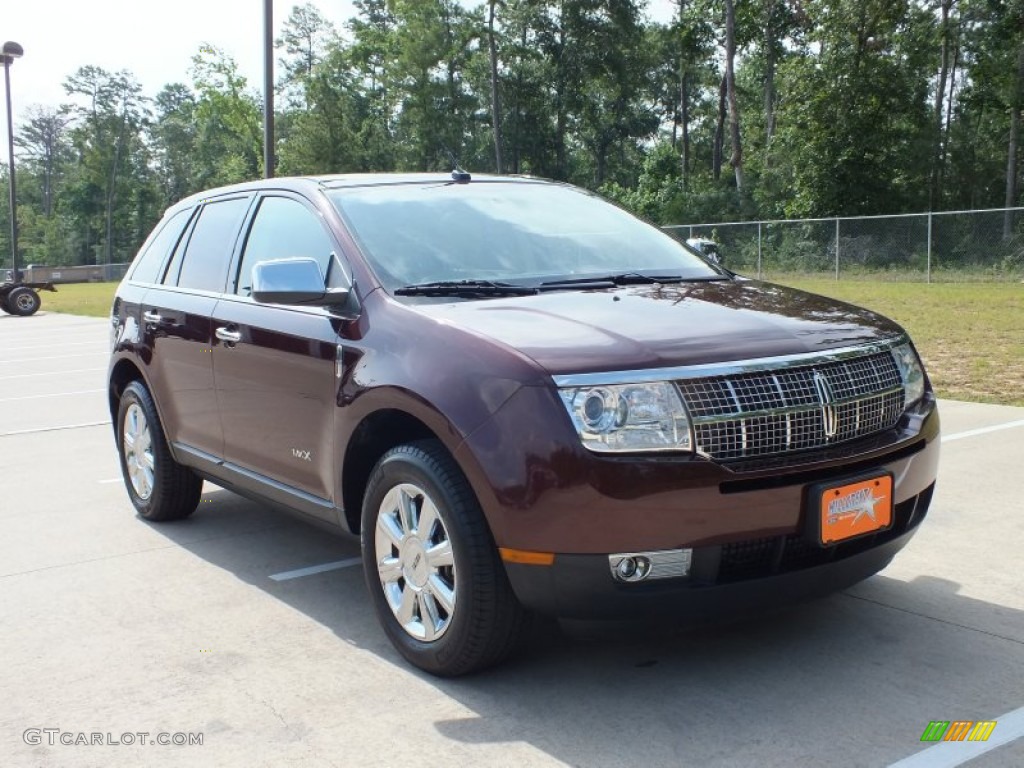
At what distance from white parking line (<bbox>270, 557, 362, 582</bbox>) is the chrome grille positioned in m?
2.44

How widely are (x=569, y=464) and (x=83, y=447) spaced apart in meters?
6.47

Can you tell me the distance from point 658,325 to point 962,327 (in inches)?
507

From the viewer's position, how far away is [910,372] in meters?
3.95

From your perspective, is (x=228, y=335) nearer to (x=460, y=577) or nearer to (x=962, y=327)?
(x=460, y=577)

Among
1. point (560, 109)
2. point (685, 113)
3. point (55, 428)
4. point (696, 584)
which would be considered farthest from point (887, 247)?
point (685, 113)

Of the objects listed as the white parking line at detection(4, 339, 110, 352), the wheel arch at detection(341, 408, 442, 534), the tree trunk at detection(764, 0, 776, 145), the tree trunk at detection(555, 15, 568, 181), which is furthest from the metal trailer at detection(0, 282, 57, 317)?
the tree trunk at detection(555, 15, 568, 181)

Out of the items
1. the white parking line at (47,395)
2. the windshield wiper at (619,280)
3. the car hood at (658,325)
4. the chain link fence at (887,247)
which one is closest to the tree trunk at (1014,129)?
the chain link fence at (887,247)

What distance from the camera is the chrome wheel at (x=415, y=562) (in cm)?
359

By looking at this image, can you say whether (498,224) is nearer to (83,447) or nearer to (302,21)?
(83,447)

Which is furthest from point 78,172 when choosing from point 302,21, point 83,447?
point 83,447

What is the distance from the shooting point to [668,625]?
3.30 metres

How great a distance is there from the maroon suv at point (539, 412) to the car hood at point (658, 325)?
1 cm

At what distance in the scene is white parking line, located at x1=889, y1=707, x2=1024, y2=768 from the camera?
2.96 m

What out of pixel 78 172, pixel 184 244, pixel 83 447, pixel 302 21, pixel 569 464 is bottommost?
pixel 83 447
